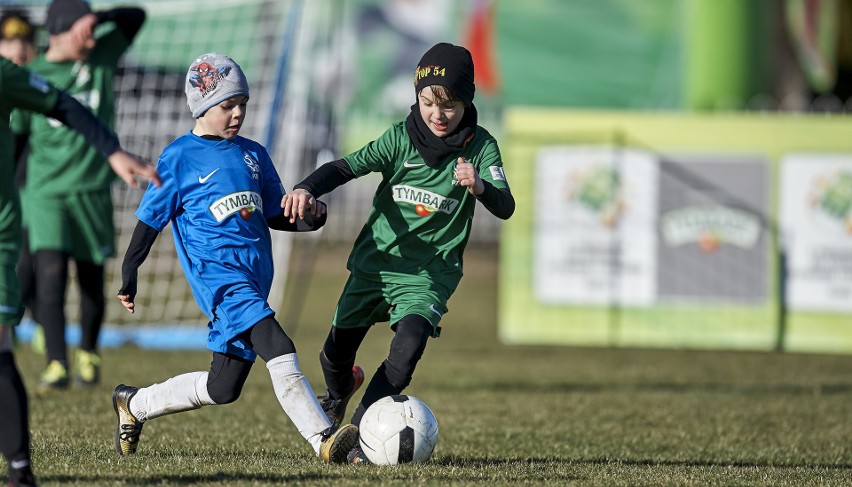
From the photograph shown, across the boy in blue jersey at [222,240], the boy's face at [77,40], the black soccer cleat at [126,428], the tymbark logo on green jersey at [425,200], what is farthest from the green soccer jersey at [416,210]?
the boy's face at [77,40]

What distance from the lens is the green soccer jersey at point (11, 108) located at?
4445 millimetres

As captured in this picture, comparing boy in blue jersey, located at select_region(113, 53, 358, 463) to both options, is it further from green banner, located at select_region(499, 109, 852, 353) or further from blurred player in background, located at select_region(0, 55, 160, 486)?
green banner, located at select_region(499, 109, 852, 353)

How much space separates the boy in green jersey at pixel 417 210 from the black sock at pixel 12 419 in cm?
154

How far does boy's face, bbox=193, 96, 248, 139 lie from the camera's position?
546 cm

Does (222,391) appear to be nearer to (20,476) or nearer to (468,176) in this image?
(20,476)

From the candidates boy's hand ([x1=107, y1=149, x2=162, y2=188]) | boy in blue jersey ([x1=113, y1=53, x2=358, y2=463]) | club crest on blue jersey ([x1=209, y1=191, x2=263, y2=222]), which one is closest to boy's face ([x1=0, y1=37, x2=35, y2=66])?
boy in blue jersey ([x1=113, y1=53, x2=358, y2=463])

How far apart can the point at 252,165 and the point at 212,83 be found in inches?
15.7

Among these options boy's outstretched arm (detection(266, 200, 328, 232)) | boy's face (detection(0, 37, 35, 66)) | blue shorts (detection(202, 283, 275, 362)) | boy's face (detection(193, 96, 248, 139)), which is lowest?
blue shorts (detection(202, 283, 275, 362))

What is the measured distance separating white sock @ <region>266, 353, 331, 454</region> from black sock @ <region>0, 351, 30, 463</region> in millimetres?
1103

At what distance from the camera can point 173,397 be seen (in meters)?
5.57

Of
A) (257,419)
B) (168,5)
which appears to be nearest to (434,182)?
(257,419)

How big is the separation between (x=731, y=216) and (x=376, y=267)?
22.6ft

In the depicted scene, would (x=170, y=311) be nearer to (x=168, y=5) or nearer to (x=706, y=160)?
(x=168, y=5)

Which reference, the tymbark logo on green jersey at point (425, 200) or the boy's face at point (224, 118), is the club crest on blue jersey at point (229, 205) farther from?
the tymbark logo on green jersey at point (425, 200)
